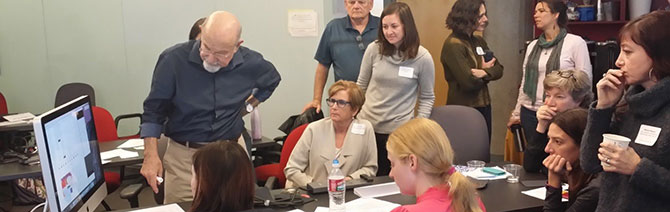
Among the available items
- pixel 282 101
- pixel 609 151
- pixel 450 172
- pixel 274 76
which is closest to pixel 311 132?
pixel 274 76

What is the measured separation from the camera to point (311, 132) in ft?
11.1

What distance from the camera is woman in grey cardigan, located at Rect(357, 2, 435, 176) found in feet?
11.6

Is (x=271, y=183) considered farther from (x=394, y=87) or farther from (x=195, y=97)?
(x=394, y=87)

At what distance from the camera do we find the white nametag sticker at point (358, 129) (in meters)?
3.36

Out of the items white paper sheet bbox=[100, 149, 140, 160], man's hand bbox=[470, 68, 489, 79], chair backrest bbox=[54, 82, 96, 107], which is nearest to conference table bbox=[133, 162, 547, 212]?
white paper sheet bbox=[100, 149, 140, 160]

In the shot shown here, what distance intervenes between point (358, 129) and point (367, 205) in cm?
88

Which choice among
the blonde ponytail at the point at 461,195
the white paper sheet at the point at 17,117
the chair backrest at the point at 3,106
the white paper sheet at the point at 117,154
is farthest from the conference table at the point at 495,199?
the chair backrest at the point at 3,106

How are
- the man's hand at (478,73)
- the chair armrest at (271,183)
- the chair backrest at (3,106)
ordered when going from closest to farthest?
the chair armrest at (271,183)
the man's hand at (478,73)
the chair backrest at (3,106)

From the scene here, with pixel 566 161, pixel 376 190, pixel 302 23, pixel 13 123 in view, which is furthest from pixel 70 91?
pixel 566 161

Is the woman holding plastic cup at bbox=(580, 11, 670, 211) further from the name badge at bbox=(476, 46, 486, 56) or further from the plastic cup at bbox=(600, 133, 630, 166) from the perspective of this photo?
the name badge at bbox=(476, 46, 486, 56)

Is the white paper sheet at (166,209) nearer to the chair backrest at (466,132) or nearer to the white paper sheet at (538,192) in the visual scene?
the white paper sheet at (538,192)

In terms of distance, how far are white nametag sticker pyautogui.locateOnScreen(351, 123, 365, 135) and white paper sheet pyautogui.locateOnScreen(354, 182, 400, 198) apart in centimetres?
Result: 62

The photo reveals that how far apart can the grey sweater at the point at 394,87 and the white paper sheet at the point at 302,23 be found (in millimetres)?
2272

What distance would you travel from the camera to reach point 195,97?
2.87 meters
